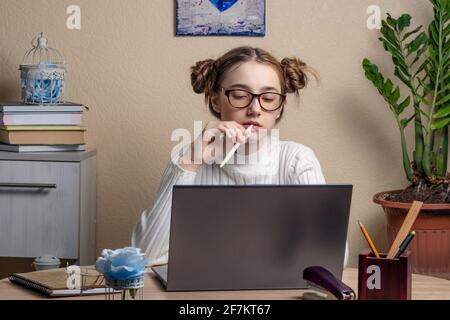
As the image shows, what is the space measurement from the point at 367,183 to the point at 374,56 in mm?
511

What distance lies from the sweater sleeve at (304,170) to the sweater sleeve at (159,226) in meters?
0.31

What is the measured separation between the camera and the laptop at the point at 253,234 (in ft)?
5.07

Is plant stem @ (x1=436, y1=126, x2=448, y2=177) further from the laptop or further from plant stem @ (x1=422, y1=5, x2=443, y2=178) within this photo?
the laptop

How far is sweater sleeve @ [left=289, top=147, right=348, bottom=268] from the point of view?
7.50 ft

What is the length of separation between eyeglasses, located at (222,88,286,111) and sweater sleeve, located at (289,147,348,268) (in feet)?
0.64

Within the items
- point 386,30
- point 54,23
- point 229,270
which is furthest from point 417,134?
point 229,270

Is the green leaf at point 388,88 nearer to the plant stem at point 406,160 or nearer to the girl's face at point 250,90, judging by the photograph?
the plant stem at point 406,160

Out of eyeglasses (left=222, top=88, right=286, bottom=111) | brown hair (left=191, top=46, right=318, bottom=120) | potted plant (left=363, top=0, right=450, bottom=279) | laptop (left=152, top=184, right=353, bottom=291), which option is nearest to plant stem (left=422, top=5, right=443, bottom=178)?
potted plant (left=363, top=0, right=450, bottom=279)

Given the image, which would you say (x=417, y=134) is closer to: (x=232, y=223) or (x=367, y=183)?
(x=367, y=183)

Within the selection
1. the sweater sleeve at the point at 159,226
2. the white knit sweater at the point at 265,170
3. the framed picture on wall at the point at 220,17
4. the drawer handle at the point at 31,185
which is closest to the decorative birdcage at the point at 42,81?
the drawer handle at the point at 31,185

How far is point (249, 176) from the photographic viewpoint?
2.33 meters

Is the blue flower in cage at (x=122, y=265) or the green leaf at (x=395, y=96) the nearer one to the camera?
the blue flower in cage at (x=122, y=265)

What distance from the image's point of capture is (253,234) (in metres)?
1.58

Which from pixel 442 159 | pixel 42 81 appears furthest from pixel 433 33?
pixel 42 81
